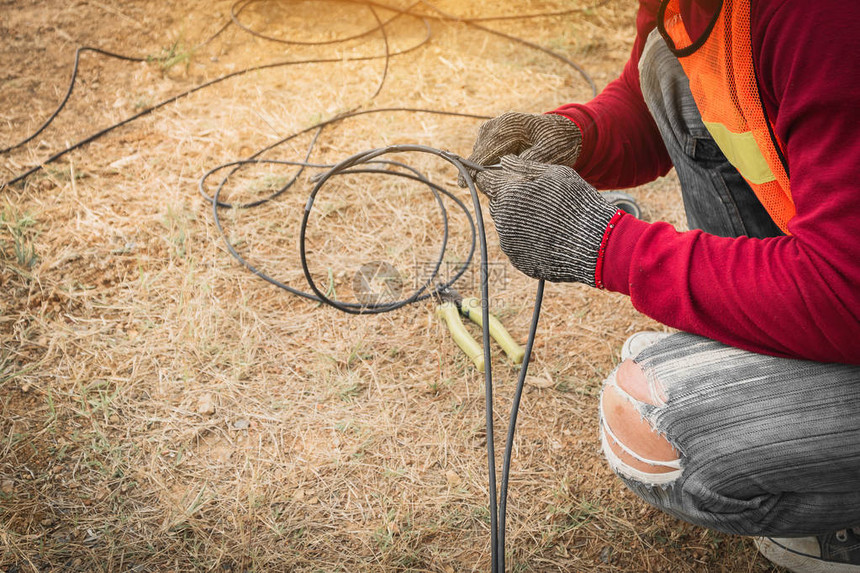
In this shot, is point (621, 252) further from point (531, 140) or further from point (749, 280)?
point (531, 140)

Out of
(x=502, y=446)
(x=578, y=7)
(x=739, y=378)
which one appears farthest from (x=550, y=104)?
(x=739, y=378)

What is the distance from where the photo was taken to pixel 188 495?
1328 mm

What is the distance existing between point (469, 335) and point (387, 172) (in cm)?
73

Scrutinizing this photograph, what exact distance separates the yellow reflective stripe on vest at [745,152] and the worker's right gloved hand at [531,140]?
0.30 meters

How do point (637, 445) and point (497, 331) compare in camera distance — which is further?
point (497, 331)

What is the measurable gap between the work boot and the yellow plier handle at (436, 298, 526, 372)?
0.72 metres

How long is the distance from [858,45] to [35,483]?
5.71 ft

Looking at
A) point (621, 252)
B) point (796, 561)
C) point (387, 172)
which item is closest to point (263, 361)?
point (387, 172)

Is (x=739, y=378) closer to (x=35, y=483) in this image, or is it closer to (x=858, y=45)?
(x=858, y=45)

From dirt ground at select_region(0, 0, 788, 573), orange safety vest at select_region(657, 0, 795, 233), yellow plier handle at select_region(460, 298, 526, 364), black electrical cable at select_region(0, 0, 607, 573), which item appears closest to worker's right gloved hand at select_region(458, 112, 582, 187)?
black electrical cable at select_region(0, 0, 607, 573)

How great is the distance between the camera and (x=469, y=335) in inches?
63.5

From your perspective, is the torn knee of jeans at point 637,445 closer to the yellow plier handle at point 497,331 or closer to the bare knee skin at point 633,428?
the bare knee skin at point 633,428

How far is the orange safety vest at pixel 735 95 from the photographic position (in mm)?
857

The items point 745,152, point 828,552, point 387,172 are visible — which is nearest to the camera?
point 745,152
